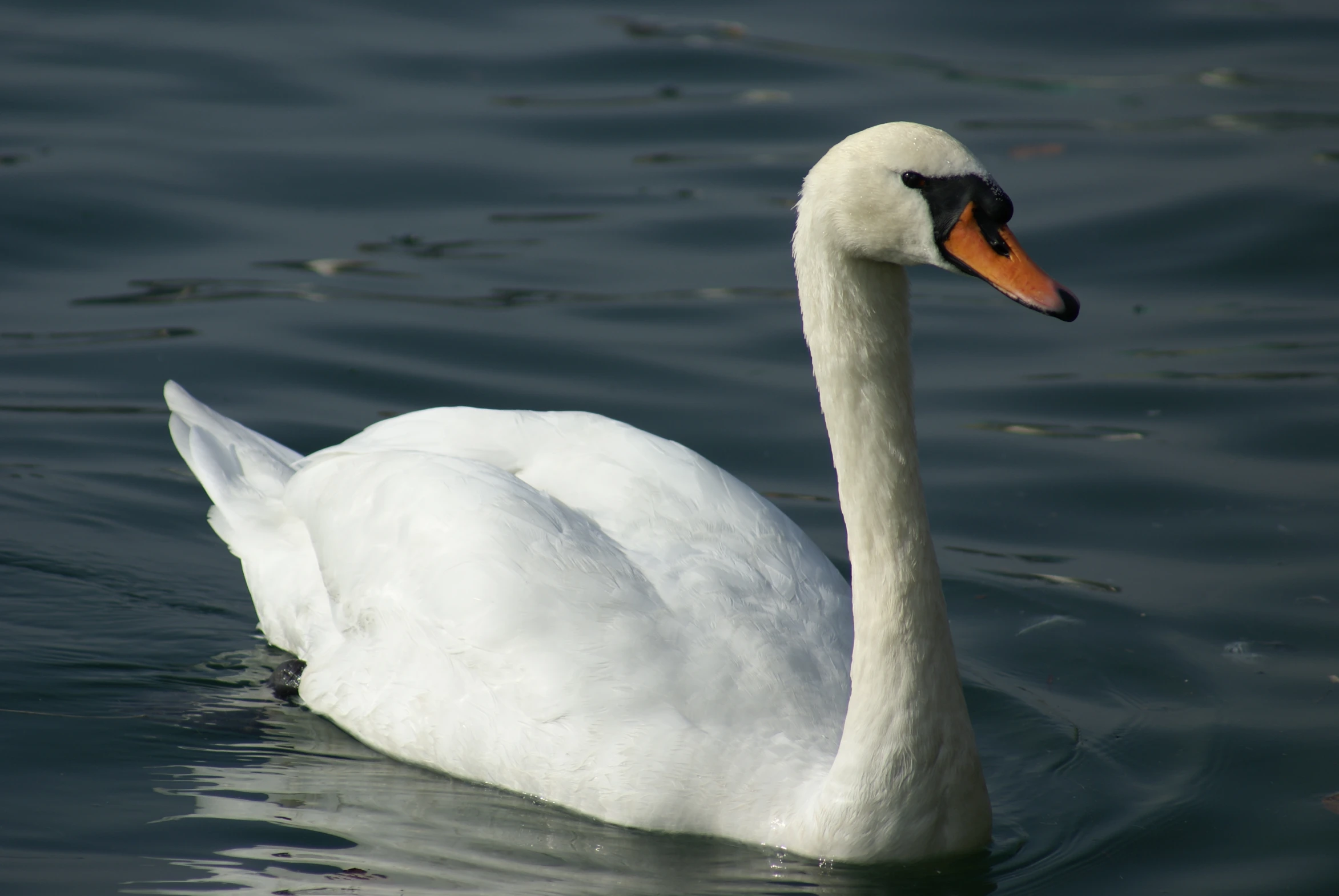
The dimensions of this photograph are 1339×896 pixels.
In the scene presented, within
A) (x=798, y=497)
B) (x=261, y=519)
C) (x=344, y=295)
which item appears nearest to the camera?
(x=261, y=519)

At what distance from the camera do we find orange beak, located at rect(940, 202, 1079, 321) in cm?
403

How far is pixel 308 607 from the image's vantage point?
5.81 metres

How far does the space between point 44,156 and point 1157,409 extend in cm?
723

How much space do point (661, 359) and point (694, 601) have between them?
13.3ft

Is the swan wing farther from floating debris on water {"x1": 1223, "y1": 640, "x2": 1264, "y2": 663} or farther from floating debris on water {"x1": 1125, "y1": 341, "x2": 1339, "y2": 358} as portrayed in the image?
floating debris on water {"x1": 1125, "y1": 341, "x2": 1339, "y2": 358}

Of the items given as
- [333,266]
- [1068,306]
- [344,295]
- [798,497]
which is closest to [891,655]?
[1068,306]

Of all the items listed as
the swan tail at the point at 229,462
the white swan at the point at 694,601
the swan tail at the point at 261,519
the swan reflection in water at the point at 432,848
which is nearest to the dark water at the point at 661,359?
the swan reflection in water at the point at 432,848

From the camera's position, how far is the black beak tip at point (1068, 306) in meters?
3.96

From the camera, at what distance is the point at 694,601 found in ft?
16.4

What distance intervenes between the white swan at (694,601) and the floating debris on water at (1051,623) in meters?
1.16

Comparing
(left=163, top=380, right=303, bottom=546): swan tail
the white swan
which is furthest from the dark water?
(left=163, top=380, right=303, bottom=546): swan tail

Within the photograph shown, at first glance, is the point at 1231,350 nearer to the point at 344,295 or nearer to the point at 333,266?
the point at 344,295

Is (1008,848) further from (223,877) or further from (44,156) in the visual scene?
(44,156)

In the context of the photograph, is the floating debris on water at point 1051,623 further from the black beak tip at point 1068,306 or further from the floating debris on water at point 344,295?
the floating debris on water at point 344,295
